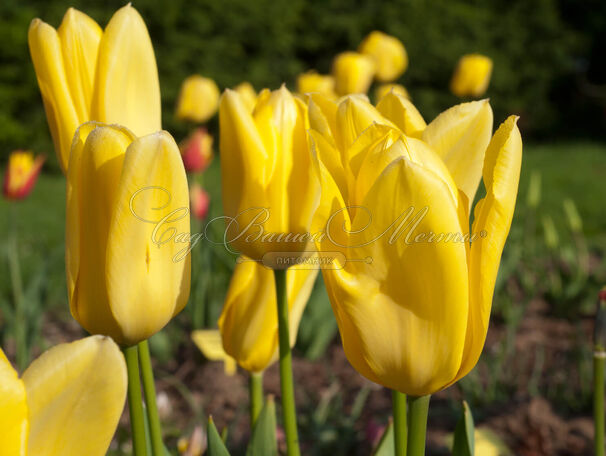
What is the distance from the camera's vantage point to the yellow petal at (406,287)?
53 centimetres

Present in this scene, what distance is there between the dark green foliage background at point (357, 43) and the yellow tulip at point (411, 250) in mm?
7388

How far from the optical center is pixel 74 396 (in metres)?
0.45

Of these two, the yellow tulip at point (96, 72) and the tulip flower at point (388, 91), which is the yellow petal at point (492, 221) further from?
the yellow tulip at point (96, 72)

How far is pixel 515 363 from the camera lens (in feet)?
8.30

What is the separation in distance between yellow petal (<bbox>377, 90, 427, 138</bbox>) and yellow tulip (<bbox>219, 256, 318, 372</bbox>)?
27cm

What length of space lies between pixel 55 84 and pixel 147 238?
0.24m

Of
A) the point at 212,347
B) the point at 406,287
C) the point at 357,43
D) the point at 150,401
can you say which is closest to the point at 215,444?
the point at 150,401

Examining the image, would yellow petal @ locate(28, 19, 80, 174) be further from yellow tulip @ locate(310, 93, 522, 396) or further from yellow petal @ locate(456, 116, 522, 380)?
yellow petal @ locate(456, 116, 522, 380)

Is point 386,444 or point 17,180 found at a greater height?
point 386,444

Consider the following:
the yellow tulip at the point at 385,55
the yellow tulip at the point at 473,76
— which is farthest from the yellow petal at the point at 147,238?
the yellow tulip at the point at 473,76

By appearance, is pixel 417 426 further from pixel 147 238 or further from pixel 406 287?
pixel 147 238

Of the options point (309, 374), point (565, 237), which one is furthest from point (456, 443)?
point (565, 237)

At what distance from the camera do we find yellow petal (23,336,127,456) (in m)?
0.44

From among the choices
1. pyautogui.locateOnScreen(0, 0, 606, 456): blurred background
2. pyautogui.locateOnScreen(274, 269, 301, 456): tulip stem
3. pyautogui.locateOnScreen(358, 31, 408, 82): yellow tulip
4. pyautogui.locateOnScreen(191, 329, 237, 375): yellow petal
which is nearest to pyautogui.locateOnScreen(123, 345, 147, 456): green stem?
pyautogui.locateOnScreen(274, 269, 301, 456): tulip stem
